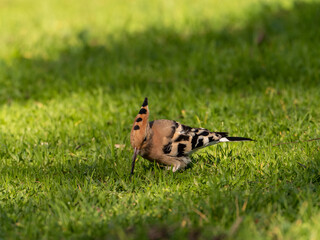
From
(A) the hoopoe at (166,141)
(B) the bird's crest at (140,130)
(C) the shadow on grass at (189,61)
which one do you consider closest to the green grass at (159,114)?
(C) the shadow on grass at (189,61)

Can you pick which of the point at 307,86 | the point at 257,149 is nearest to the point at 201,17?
the point at 307,86

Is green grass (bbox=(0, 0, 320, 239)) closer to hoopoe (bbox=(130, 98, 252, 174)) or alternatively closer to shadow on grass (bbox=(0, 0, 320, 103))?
shadow on grass (bbox=(0, 0, 320, 103))

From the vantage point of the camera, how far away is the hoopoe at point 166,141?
4.40 meters

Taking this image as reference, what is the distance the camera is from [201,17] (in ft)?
31.9

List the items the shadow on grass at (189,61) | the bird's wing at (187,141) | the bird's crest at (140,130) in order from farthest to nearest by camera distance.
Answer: the shadow on grass at (189,61) → the bird's wing at (187,141) → the bird's crest at (140,130)

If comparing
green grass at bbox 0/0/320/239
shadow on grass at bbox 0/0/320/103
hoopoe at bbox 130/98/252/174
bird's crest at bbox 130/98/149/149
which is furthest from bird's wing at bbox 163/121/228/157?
shadow on grass at bbox 0/0/320/103

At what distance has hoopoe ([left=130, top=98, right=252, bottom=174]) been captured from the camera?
4402mm

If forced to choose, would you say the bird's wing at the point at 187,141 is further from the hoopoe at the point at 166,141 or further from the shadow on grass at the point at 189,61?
the shadow on grass at the point at 189,61

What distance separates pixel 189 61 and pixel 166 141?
3.48 metres

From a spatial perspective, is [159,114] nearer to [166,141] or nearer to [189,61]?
[166,141]

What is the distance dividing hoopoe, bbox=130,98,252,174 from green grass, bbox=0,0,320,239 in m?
0.15

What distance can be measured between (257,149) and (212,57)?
341 centimetres

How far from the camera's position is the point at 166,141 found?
4.59 meters

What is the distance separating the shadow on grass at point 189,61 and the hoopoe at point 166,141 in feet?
7.72
